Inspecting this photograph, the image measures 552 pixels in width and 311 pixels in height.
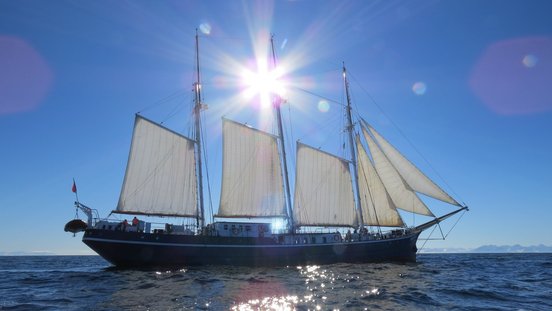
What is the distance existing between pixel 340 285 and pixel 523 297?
11.1 metres

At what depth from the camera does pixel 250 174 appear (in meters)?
49.2

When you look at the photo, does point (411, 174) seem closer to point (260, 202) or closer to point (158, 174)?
point (260, 202)

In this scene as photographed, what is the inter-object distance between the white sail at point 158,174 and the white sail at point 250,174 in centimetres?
433

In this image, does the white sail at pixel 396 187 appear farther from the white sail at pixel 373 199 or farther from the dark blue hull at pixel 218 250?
the dark blue hull at pixel 218 250

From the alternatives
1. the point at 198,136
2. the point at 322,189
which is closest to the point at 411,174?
the point at 322,189

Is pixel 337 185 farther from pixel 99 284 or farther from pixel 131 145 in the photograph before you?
pixel 99 284

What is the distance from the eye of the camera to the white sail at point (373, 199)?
51219mm

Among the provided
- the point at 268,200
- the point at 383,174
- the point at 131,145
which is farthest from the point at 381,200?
the point at 131,145

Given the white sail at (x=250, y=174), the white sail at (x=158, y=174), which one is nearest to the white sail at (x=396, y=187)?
the white sail at (x=250, y=174)

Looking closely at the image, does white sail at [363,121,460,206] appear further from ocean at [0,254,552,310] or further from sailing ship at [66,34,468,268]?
ocean at [0,254,552,310]

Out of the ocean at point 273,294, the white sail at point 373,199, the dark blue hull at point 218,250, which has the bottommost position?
the ocean at point 273,294

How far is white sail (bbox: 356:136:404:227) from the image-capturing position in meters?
51.2

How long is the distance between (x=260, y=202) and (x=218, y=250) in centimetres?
930

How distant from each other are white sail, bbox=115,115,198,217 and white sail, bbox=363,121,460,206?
2523 centimetres
